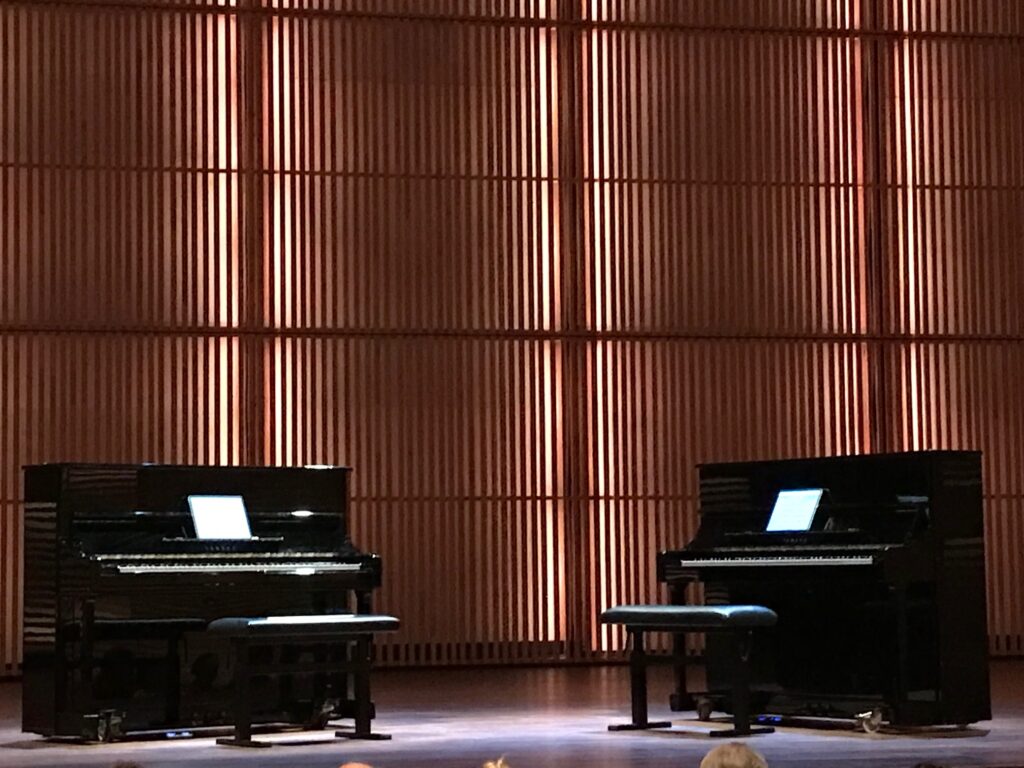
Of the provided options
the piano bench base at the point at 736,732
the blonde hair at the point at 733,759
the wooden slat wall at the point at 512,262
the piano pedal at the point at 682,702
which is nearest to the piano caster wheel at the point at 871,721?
the piano bench base at the point at 736,732

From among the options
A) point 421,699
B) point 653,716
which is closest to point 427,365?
point 421,699

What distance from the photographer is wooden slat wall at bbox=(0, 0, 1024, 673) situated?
11.9 m

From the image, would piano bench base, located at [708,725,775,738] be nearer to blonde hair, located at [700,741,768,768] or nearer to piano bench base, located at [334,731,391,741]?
piano bench base, located at [334,731,391,741]

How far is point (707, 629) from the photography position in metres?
7.96

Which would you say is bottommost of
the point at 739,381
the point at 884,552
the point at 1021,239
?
the point at 884,552

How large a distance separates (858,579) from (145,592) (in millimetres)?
3039

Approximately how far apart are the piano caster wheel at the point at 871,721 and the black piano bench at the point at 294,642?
198cm

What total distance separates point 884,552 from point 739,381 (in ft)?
16.4

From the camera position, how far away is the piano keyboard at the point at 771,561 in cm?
793

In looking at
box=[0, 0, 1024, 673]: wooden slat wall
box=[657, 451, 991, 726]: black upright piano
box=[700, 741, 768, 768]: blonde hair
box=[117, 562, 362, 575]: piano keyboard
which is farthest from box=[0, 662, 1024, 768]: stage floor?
box=[700, 741, 768, 768]: blonde hair

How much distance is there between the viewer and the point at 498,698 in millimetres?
9859

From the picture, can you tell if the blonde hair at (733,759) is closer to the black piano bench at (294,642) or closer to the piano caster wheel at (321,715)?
the black piano bench at (294,642)

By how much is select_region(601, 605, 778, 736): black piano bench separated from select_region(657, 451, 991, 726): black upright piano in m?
0.30

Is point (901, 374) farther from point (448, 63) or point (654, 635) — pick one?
point (448, 63)
